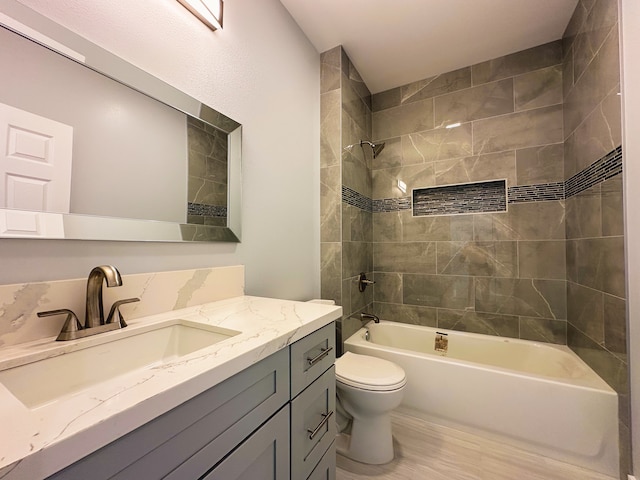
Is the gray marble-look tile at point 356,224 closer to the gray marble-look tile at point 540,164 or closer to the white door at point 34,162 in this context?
the gray marble-look tile at point 540,164

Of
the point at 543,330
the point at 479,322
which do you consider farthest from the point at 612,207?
the point at 479,322

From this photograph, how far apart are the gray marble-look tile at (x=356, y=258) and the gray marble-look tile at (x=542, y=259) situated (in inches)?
47.9

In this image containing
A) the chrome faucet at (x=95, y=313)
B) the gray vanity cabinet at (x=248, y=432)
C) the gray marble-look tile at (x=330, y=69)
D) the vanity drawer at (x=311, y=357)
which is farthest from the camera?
the gray marble-look tile at (x=330, y=69)

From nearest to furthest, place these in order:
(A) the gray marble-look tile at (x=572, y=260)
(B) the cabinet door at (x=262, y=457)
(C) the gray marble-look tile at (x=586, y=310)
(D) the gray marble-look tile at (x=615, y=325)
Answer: (B) the cabinet door at (x=262, y=457)
(D) the gray marble-look tile at (x=615, y=325)
(C) the gray marble-look tile at (x=586, y=310)
(A) the gray marble-look tile at (x=572, y=260)

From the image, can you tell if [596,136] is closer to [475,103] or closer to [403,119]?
[475,103]

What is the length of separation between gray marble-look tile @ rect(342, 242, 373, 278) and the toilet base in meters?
0.93

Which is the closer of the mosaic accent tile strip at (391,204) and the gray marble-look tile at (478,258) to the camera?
the gray marble-look tile at (478,258)

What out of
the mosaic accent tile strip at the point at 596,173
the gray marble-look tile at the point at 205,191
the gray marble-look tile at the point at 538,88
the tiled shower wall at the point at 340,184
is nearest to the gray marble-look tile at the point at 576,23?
the gray marble-look tile at the point at 538,88

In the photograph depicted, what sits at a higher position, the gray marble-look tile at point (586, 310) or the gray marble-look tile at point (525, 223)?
the gray marble-look tile at point (525, 223)

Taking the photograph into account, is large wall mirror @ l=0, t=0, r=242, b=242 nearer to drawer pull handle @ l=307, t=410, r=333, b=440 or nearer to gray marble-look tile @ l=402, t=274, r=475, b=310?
drawer pull handle @ l=307, t=410, r=333, b=440

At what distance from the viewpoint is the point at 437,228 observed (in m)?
2.36

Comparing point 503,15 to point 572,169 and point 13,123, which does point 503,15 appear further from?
point 13,123

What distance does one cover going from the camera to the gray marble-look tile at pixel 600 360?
1275 millimetres

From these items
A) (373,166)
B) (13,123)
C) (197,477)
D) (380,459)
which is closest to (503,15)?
(373,166)
